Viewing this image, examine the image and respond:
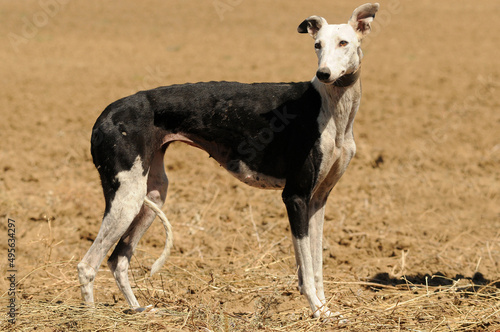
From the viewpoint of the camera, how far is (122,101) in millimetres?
4984

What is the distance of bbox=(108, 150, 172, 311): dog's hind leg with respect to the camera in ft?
16.8

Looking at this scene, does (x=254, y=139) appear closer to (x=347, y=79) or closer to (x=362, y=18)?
(x=347, y=79)

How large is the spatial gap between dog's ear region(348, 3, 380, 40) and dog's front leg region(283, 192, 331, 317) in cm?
140

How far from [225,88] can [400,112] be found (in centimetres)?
856

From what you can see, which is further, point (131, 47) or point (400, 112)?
point (131, 47)

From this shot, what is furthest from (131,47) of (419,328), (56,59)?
(419,328)

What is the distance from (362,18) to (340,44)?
0.41 metres

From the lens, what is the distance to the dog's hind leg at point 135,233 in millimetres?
5125

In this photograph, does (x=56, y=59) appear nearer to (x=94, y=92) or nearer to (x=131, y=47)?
(x=131, y=47)

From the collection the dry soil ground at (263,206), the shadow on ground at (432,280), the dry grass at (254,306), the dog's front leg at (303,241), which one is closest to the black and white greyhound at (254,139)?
the dog's front leg at (303,241)

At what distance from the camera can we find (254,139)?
501 cm

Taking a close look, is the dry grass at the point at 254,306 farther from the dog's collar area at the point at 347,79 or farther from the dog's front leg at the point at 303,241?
the dog's collar area at the point at 347,79

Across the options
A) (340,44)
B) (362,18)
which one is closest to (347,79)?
(340,44)

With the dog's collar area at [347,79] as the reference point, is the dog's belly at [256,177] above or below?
below
